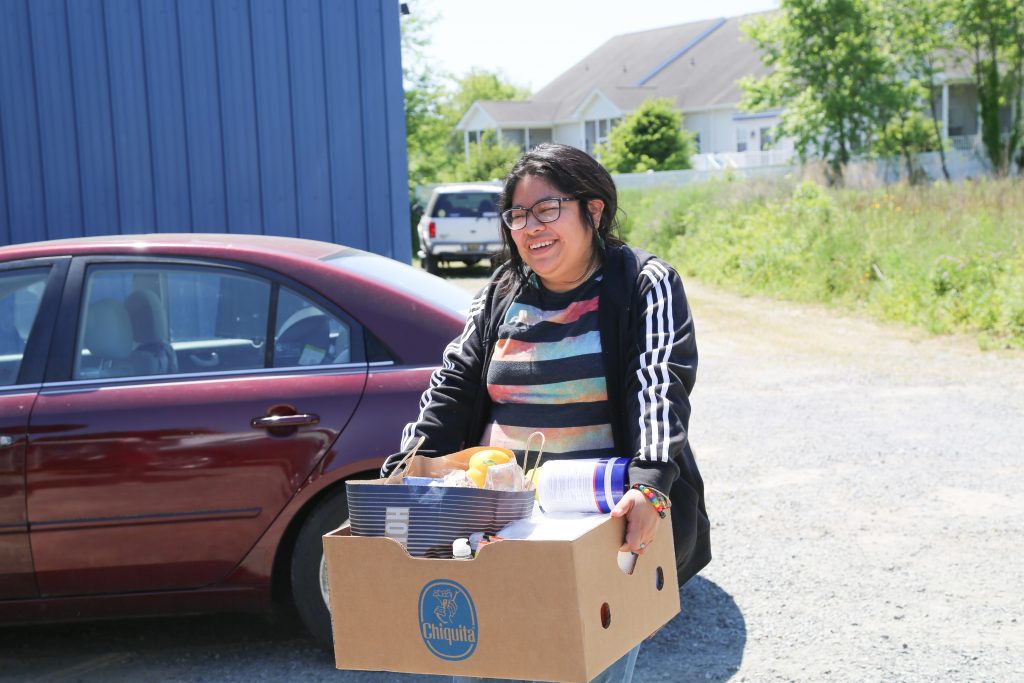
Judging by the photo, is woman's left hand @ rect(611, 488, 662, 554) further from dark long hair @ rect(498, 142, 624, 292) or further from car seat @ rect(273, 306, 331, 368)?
car seat @ rect(273, 306, 331, 368)

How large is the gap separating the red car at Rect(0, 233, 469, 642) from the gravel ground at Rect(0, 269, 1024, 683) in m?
0.49

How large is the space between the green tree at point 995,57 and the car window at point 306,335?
1091 inches

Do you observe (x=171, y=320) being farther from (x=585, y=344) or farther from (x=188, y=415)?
(x=585, y=344)

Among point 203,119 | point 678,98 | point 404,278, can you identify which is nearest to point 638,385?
point 404,278

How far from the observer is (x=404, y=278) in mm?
4477

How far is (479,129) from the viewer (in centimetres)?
6375

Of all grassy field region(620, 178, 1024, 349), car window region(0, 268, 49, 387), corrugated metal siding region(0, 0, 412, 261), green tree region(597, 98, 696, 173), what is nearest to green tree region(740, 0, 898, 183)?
grassy field region(620, 178, 1024, 349)

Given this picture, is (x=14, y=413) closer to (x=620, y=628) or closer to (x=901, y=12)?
(x=620, y=628)

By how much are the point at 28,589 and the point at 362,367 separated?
1.43 metres

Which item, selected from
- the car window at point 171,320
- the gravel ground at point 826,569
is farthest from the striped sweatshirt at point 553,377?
the gravel ground at point 826,569

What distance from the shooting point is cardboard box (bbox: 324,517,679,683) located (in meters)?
2.03

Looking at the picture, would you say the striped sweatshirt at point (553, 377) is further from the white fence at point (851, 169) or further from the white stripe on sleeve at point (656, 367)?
the white fence at point (851, 169)

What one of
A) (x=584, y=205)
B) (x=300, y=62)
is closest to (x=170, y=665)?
Answer: (x=584, y=205)

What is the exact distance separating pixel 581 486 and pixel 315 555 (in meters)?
2.00
